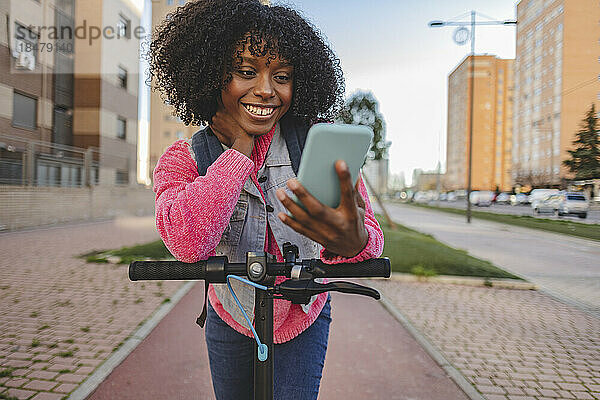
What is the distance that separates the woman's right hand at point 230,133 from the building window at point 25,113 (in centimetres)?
1057

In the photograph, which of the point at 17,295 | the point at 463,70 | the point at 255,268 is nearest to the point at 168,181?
the point at 255,268

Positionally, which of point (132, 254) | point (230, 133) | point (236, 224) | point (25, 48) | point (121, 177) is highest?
point (25, 48)

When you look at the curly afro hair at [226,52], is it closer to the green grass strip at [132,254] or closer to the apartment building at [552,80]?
the apartment building at [552,80]

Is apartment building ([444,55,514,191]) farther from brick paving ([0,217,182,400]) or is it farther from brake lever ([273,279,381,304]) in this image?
brick paving ([0,217,182,400])

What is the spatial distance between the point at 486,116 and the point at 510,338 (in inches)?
129

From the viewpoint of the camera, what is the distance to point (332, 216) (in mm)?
859

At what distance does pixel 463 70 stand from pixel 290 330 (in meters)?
6.66

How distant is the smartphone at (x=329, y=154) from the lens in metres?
0.75

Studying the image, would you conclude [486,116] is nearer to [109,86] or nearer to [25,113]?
[25,113]

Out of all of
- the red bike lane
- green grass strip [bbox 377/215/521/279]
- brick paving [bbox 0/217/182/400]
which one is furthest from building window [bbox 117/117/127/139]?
the red bike lane

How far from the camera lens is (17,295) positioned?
5.52 metres

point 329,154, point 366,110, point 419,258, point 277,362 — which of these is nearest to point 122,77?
point 366,110

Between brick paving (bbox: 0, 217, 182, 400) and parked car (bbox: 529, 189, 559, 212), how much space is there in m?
3.92

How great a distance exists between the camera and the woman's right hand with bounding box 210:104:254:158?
122 centimetres
